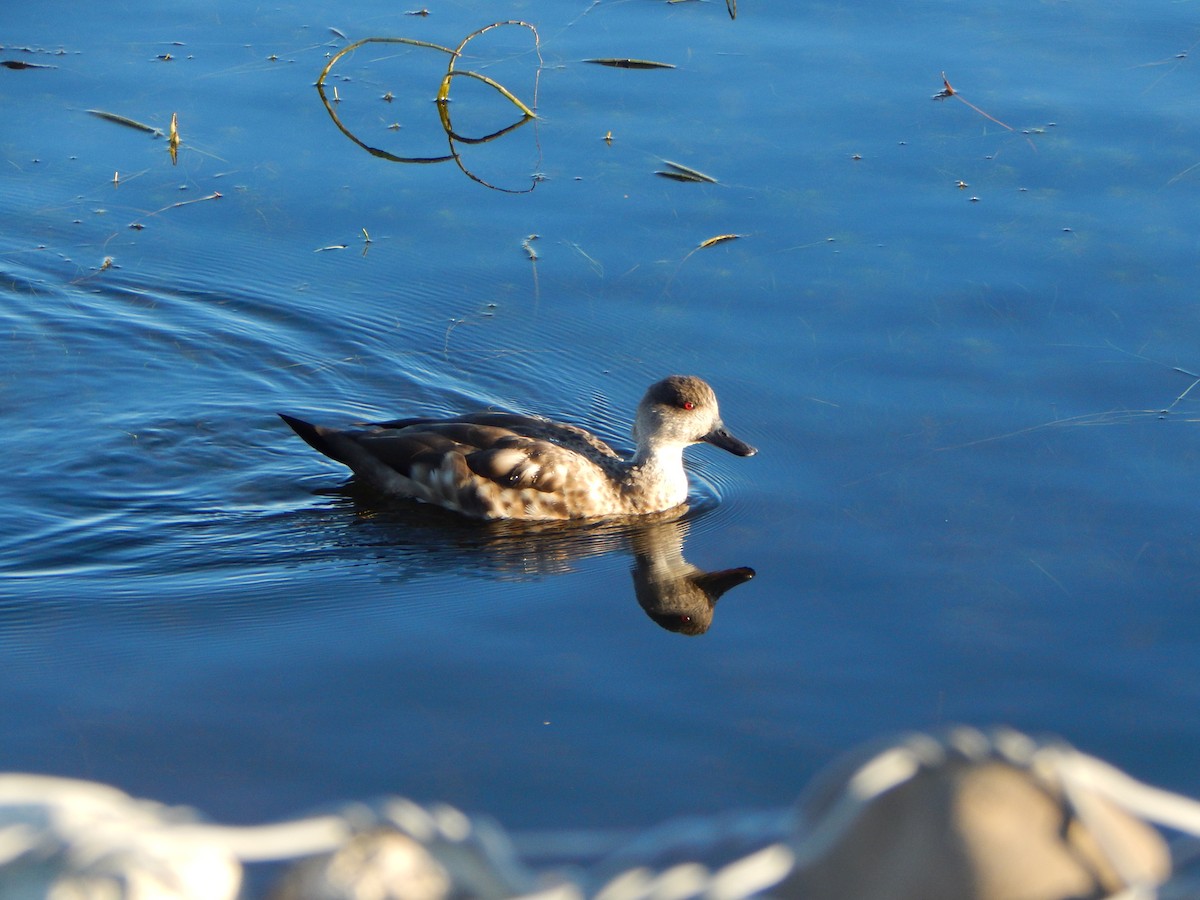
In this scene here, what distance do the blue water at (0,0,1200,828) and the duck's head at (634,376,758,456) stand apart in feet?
0.94

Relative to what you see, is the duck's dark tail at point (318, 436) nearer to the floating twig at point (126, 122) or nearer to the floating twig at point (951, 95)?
the floating twig at point (126, 122)

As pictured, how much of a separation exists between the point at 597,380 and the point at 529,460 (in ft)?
4.00

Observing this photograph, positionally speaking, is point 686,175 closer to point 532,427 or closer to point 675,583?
point 532,427

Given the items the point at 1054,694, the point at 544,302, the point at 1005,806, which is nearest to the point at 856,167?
the point at 544,302

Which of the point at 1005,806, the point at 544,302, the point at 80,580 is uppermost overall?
the point at 1005,806

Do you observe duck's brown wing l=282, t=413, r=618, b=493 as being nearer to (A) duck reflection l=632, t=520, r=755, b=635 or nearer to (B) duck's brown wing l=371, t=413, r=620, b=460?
(B) duck's brown wing l=371, t=413, r=620, b=460

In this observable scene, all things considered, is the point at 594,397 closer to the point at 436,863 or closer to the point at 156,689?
the point at 156,689

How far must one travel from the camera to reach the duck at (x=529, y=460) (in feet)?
26.9

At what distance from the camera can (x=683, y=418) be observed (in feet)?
26.9

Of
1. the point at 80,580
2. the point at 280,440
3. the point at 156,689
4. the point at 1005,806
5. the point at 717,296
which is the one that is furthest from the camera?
the point at 717,296

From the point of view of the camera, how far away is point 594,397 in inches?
364

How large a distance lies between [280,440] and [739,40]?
5.97m

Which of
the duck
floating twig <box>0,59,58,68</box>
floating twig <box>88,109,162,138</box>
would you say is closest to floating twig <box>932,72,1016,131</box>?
the duck

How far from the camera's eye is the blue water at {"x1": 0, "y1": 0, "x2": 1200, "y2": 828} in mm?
5805
